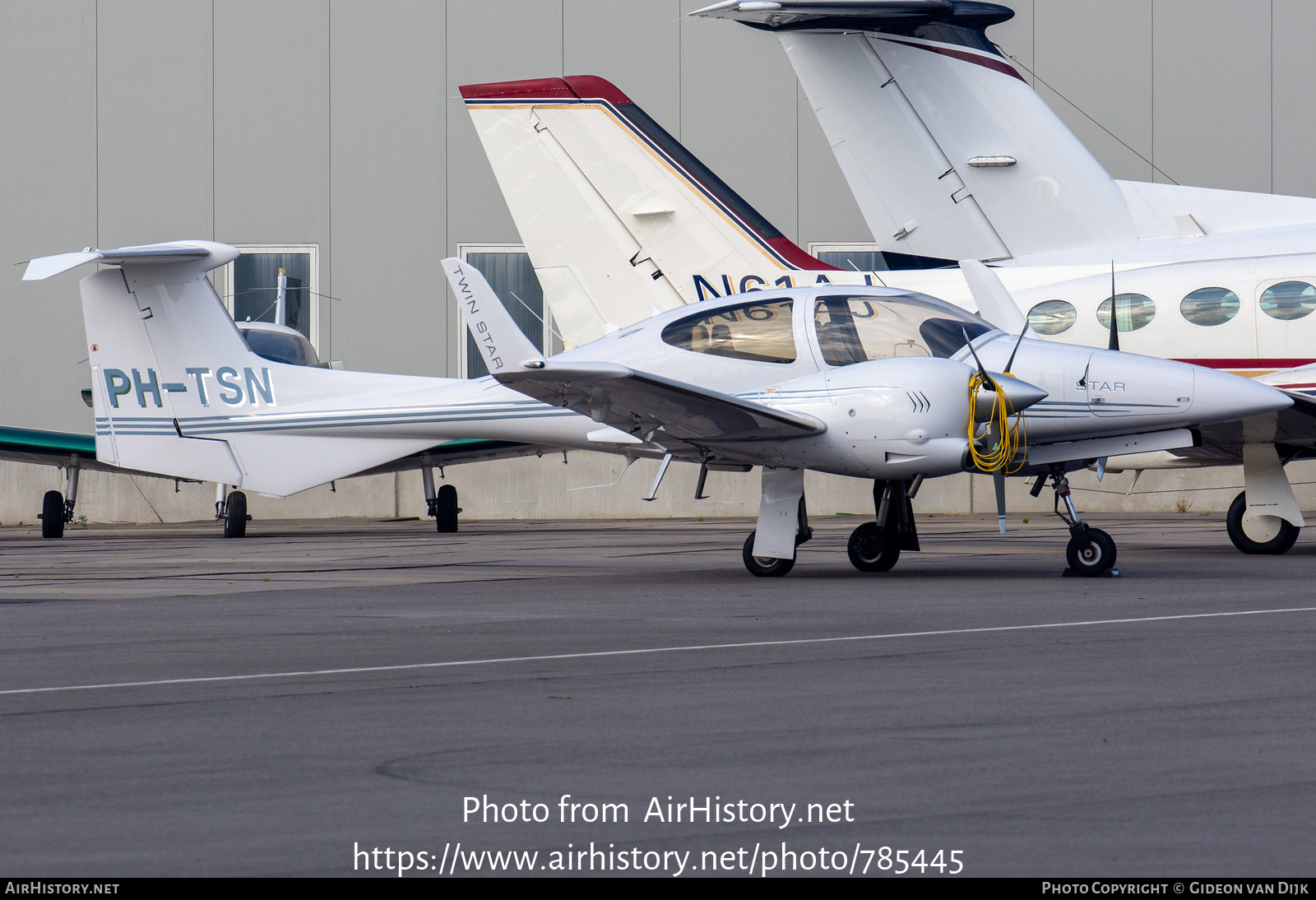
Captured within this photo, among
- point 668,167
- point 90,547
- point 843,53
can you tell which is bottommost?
point 90,547

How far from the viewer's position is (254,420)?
1487 cm

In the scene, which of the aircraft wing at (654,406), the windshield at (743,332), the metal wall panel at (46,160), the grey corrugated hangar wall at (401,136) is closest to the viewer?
the aircraft wing at (654,406)

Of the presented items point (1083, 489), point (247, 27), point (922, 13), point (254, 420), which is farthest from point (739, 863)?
point (247, 27)

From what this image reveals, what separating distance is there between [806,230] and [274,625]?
1781cm

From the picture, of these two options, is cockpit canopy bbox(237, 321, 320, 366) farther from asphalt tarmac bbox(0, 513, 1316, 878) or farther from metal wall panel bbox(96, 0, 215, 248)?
asphalt tarmac bbox(0, 513, 1316, 878)

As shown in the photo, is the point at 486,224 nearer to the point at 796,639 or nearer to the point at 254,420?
the point at 254,420

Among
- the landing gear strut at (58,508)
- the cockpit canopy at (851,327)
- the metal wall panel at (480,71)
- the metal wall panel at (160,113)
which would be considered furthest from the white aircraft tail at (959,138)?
the metal wall panel at (160,113)

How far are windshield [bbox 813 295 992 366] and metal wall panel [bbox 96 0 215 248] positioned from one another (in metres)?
16.6

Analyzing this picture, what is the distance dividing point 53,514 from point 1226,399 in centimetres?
1429

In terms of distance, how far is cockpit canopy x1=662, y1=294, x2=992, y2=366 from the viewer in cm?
1034

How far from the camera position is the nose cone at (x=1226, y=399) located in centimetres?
990

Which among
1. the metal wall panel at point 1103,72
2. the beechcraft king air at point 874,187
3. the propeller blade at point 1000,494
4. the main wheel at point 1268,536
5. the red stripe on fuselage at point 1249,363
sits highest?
the metal wall panel at point 1103,72

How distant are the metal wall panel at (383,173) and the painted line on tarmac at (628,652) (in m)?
17.9

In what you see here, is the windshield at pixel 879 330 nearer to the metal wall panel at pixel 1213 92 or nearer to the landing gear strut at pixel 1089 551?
the landing gear strut at pixel 1089 551
